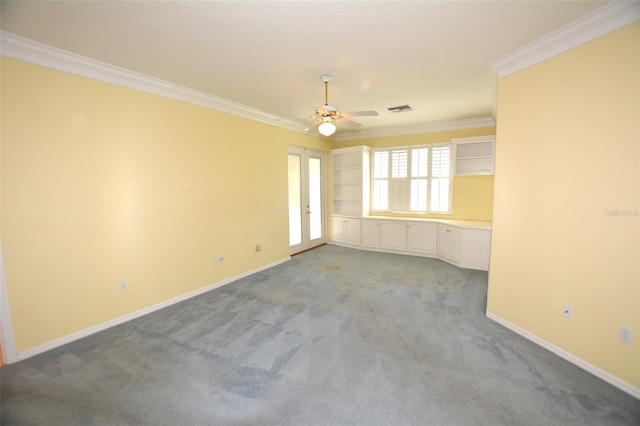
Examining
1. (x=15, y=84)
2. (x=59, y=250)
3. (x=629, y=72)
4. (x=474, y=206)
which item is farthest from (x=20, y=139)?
(x=474, y=206)

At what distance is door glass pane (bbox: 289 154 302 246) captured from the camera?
5.82 m

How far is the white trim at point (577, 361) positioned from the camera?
201 cm

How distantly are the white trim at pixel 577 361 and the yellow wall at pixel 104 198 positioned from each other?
388 cm

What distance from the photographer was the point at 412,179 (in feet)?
20.1

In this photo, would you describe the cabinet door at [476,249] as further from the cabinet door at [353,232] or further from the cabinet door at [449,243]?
the cabinet door at [353,232]

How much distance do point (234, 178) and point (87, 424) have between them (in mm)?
3293

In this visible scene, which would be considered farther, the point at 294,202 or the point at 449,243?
the point at 294,202

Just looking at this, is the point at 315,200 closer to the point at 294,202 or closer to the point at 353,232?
the point at 294,202

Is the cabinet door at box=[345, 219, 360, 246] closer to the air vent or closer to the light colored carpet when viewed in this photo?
the air vent

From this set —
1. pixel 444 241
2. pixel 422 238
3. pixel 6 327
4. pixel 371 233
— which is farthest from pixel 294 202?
pixel 6 327

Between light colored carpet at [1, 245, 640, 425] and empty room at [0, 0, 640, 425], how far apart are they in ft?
0.07

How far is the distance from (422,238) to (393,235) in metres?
0.63

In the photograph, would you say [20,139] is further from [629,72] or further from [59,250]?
[629,72]

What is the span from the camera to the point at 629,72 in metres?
1.97
